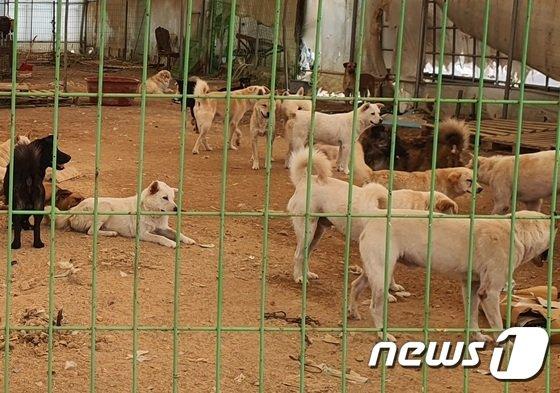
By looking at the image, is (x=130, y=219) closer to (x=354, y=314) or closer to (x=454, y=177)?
(x=354, y=314)

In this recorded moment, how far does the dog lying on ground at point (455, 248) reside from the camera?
714cm

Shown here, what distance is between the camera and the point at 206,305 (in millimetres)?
7949

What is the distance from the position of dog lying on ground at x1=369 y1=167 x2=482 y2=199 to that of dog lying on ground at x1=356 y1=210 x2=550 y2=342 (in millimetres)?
2581

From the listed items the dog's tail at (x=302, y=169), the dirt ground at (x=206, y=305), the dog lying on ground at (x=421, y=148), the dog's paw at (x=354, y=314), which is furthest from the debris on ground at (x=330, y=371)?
the dog lying on ground at (x=421, y=148)

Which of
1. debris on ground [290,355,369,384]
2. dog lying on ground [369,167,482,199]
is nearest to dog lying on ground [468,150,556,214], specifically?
dog lying on ground [369,167,482,199]

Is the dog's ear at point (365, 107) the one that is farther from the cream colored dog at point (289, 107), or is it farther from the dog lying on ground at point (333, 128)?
the cream colored dog at point (289, 107)

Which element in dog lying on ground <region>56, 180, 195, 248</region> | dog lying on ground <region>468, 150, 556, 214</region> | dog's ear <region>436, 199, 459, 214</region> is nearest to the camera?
dog's ear <region>436, 199, 459, 214</region>

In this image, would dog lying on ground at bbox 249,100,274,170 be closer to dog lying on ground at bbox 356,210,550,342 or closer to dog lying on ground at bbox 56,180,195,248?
dog lying on ground at bbox 56,180,195,248

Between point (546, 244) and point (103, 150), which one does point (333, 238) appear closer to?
point (546, 244)

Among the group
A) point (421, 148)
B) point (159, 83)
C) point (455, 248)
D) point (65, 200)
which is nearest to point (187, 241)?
point (65, 200)

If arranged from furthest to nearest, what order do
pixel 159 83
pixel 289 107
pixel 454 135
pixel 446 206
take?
pixel 159 83, pixel 289 107, pixel 454 135, pixel 446 206

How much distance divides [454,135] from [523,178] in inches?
78.4

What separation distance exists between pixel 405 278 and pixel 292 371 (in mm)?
2950

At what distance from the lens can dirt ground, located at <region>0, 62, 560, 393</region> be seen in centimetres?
640
